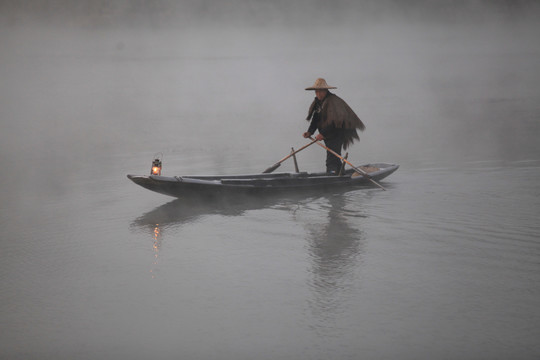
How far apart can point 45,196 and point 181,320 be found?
5965 mm

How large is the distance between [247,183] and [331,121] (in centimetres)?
178

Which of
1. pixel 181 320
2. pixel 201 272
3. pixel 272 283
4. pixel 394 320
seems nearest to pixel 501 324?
pixel 394 320

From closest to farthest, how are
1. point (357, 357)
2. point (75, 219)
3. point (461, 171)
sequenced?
1. point (357, 357)
2. point (75, 219)
3. point (461, 171)

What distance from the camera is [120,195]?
959cm

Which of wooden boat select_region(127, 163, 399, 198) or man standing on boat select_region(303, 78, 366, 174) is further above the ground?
man standing on boat select_region(303, 78, 366, 174)

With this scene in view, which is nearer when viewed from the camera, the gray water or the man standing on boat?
the gray water

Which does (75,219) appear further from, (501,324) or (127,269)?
(501,324)

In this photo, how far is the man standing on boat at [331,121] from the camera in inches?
380

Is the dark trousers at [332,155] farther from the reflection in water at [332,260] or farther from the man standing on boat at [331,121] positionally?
the reflection in water at [332,260]

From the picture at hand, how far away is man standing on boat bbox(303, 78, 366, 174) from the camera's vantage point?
9.66m

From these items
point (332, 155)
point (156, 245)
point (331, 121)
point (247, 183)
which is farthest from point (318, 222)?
point (332, 155)

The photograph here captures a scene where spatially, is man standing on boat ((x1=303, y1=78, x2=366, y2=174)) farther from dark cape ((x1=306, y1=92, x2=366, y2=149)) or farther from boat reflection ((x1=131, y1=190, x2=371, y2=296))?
boat reflection ((x1=131, y1=190, x2=371, y2=296))

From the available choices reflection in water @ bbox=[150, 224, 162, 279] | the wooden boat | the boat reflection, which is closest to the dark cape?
the wooden boat

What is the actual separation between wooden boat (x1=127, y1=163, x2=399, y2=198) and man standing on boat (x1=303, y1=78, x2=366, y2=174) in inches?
16.7
